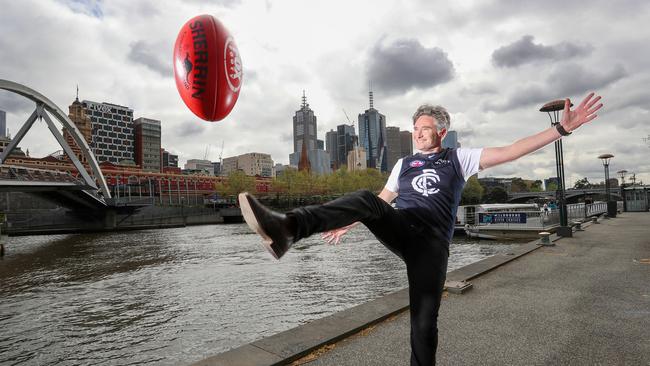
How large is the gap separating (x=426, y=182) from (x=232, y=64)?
13.0 feet

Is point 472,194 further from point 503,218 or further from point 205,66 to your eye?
point 205,66

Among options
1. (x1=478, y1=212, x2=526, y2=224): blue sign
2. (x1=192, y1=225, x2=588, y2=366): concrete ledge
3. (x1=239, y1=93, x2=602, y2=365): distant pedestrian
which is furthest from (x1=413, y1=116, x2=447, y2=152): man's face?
(x1=478, y1=212, x2=526, y2=224): blue sign

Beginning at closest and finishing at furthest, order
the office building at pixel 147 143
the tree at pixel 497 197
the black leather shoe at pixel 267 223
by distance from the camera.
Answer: the black leather shoe at pixel 267 223 < the tree at pixel 497 197 < the office building at pixel 147 143

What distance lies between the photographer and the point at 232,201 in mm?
75625

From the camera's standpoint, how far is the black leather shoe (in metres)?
1.88

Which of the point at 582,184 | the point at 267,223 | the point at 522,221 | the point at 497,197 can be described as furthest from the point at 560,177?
the point at 582,184

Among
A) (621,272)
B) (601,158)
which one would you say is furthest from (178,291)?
→ (601,158)

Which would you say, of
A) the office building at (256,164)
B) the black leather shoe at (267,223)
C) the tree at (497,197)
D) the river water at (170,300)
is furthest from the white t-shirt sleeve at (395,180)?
the office building at (256,164)

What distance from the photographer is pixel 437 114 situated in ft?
9.50

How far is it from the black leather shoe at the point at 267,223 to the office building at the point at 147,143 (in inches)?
5965

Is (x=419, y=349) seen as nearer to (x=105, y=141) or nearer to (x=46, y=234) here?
(x=46, y=234)

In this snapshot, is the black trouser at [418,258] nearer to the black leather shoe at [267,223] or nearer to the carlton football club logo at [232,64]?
the black leather shoe at [267,223]

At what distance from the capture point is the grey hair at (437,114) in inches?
113

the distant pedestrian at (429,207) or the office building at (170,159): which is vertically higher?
the office building at (170,159)
